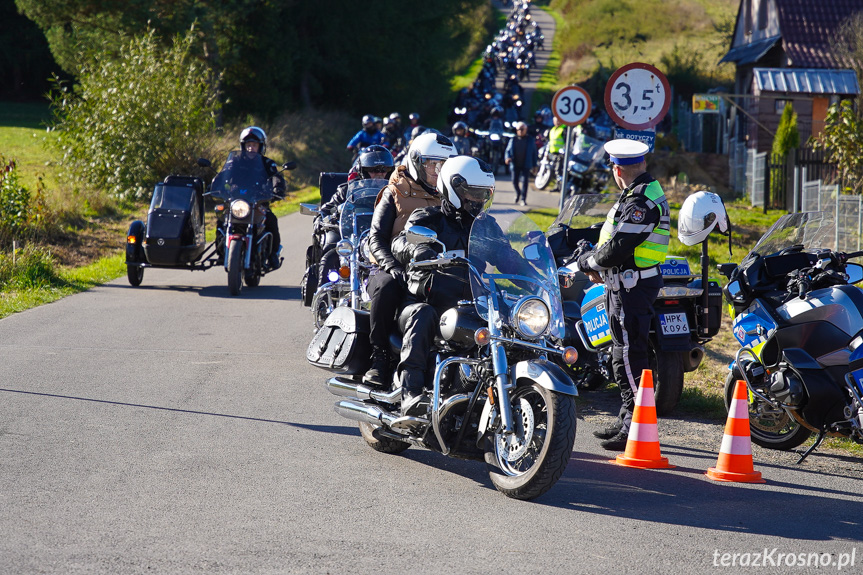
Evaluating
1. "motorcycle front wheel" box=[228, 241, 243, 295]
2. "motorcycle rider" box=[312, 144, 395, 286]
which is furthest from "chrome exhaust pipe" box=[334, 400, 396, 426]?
"motorcycle front wheel" box=[228, 241, 243, 295]

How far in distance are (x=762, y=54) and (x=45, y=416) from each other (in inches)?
1190

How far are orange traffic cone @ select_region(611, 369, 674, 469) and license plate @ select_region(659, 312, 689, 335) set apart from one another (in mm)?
913

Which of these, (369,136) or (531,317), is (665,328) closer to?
(531,317)

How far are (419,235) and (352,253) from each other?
252 centimetres

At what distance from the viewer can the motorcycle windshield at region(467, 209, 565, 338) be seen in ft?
17.3

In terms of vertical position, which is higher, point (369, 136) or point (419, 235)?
point (369, 136)

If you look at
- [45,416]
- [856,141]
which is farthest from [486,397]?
[856,141]

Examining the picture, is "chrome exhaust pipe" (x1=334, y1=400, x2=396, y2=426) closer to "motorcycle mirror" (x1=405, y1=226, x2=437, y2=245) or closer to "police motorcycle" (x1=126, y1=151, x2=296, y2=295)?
"motorcycle mirror" (x1=405, y1=226, x2=437, y2=245)

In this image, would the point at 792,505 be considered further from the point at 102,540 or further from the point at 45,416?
the point at 45,416

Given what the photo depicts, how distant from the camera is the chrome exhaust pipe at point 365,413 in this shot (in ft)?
18.6

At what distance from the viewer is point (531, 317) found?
16.6ft

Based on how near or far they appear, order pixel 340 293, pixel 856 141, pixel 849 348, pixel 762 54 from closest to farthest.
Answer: pixel 849 348 < pixel 340 293 < pixel 856 141 < pixel 762 54

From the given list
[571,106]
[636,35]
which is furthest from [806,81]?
[636,35]

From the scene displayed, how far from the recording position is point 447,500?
A: 202 inches
